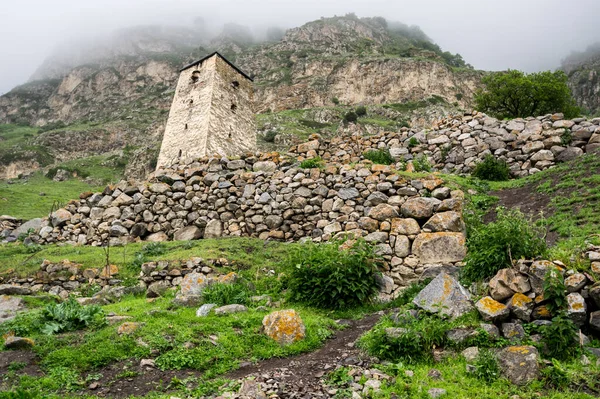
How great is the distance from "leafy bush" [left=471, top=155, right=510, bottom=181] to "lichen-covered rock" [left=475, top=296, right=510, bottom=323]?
1002 cm

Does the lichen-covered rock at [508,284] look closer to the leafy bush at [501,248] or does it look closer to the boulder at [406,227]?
the leafy bush at [501,248]

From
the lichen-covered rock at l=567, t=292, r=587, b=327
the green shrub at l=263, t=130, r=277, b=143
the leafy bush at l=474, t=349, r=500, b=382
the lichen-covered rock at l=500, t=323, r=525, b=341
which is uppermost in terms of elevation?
the green shrub at l=263, t=130, r=277, b=143

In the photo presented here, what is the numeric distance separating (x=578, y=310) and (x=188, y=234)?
35.0 ft

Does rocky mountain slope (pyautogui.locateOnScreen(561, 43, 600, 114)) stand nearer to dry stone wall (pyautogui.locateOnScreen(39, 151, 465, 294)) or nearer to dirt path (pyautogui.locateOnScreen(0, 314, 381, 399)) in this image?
dry stone wall (pyautogui.locateOnScreen(39, 151, 465, 294))

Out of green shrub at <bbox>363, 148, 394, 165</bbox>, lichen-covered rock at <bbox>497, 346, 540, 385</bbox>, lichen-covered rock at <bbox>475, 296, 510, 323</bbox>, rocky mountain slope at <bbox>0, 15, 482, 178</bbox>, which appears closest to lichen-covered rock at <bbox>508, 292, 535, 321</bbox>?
lichen-covered rock at <bbox>475, 296, 510, 323</bbox>

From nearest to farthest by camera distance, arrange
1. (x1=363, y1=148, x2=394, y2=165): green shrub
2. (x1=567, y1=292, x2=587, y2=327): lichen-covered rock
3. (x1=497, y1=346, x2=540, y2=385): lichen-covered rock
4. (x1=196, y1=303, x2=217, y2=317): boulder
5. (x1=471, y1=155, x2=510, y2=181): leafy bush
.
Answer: (x1=497, y1=346, x2=540, y2=385): lichen-covered rock < (x1=567, y1=292, x2=587, y2=327): lichen-covered rock < (x1=196, y1=303, x2=217, y2=317): boulder < (x1=471, y1=155, x2=510, y2=181): leafy bush < (x1=363, y1=148, x2=394, y2=165): green shrub

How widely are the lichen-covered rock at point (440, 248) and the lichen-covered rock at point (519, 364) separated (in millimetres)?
4008

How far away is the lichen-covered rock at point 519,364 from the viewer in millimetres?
4473

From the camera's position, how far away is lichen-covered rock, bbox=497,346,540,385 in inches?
176

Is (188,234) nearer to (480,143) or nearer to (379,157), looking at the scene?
(379,157)

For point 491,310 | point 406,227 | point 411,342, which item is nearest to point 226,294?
point 411,342

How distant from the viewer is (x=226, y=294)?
25.3 ft

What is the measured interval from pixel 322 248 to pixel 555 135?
11587 mm

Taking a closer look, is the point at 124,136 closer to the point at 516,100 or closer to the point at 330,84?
the point at 330,84
